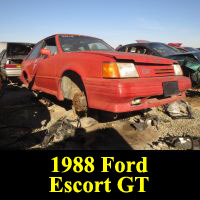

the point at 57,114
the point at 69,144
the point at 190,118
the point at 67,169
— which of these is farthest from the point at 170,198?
the point at 57,114

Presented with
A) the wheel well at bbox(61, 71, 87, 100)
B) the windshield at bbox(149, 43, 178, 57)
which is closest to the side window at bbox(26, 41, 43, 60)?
the wheel well at bbox(61, 71, 87, 100)

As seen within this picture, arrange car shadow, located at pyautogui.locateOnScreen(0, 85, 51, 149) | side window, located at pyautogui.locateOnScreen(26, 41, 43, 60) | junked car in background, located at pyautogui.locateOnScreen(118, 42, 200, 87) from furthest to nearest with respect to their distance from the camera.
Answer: side window, located at pyautogui.locateOnScreen(26, 41, 43, 60)
junked car in background, located at pyautogui.locateOnScreen(118, 42, 200, 87)
car shadow, located at pyautogui.locateOnScreen(0, 85, 51, 149)

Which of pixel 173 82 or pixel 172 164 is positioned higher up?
pixel 173 82

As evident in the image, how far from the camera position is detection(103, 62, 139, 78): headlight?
7.81 feet

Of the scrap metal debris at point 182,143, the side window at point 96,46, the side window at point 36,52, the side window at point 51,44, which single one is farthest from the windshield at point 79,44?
the scrap metal debris at point 182,143

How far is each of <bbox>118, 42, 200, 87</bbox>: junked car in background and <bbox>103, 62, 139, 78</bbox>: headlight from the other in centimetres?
249

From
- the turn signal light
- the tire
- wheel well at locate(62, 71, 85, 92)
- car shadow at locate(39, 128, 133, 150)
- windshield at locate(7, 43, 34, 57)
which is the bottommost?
car shadow at locate(39, 128, 133, 150)

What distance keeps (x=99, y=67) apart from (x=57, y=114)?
1.82 m

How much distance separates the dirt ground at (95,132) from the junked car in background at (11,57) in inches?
155

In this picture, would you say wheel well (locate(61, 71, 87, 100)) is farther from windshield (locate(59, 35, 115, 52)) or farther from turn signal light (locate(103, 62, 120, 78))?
turn signal light (locate(103, 62, 120, 78))

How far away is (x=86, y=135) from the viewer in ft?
9.50

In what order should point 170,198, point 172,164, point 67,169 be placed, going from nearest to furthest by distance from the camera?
point 170,198 → point 67,169 → point 172,164

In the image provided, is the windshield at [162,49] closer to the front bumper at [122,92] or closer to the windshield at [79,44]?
the windshield at [79,44]

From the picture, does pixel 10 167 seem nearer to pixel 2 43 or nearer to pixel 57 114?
pixel 57 114
